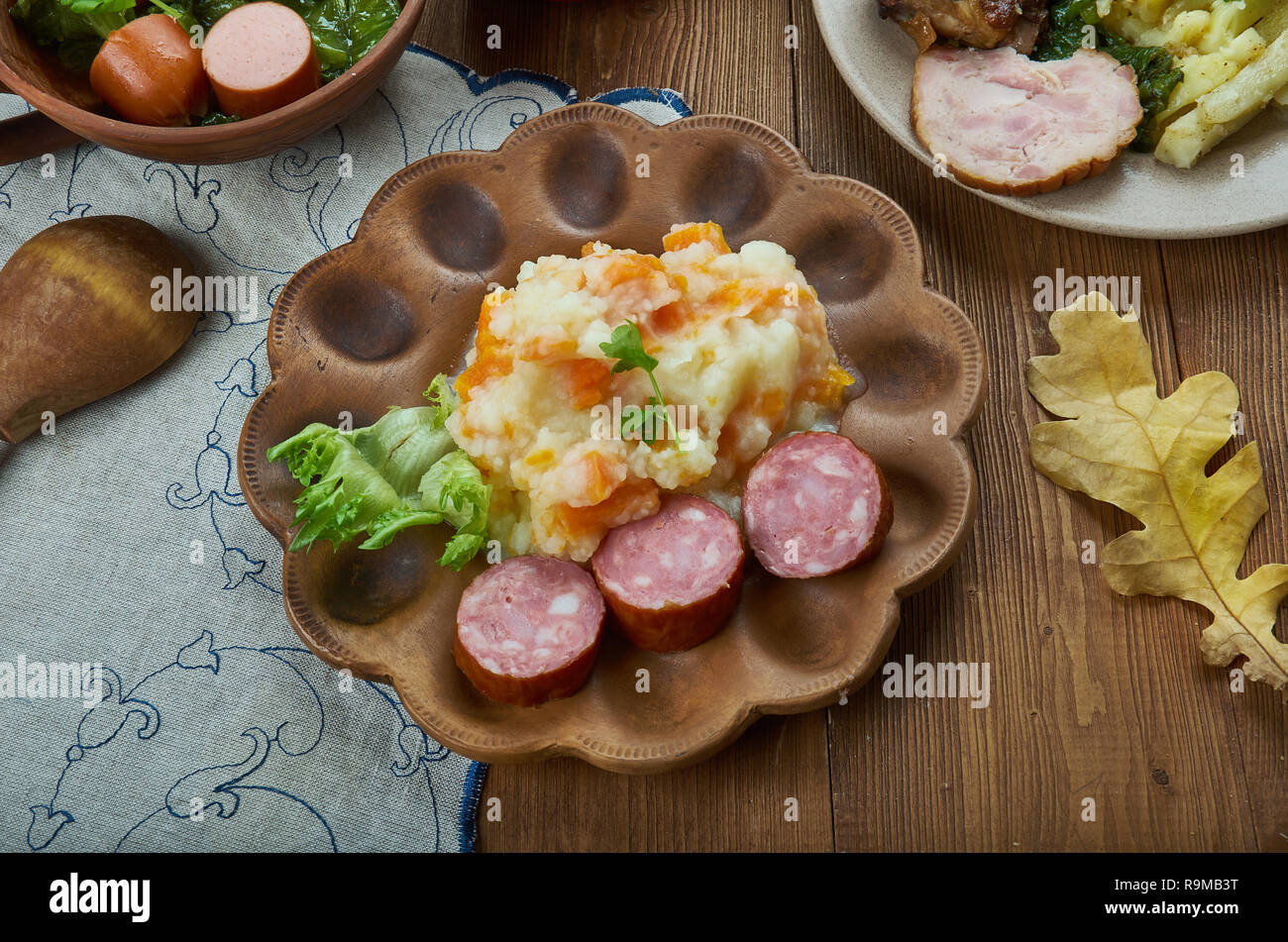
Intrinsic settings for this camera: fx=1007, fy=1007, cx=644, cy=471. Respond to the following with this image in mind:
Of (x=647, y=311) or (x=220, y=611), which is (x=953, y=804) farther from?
(x=220, y=611)

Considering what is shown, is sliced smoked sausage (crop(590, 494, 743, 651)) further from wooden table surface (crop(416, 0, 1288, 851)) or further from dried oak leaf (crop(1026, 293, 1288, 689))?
dried oak leaf (crop(1026, 293, 1288, 689))

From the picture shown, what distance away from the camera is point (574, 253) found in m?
2.76

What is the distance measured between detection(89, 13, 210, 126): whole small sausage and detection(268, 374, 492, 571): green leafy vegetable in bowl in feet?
3.34

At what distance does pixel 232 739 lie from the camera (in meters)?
2.52

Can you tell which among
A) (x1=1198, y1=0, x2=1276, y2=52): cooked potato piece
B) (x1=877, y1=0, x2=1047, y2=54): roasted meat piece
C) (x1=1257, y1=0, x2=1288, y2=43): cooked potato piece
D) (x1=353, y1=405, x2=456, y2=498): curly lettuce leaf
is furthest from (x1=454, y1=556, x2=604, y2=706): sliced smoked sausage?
(x1=1257, y1=0, x2=1288, y2=43): cooked potato piece

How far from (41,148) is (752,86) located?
2176 millimetres

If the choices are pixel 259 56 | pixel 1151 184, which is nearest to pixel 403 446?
pixel 259 56

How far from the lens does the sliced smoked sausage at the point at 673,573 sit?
221cm

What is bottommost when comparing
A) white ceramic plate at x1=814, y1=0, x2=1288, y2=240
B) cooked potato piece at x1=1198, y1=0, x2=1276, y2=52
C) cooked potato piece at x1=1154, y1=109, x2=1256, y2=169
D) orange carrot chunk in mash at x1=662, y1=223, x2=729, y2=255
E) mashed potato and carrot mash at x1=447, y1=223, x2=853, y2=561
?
mashed potato and carrot mash at x1=447, y1=223, x2=853, y2=561

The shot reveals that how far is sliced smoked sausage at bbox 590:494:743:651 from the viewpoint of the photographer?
7.27 feet

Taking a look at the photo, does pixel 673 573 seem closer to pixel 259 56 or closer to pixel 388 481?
pixel 388 481

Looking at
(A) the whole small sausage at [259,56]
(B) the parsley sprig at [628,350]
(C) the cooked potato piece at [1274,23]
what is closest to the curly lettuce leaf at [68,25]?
(A) the whole small sausage at [259,56]

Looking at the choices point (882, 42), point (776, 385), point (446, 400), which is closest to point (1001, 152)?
point (882, 42)

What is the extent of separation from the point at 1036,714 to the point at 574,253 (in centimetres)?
168
